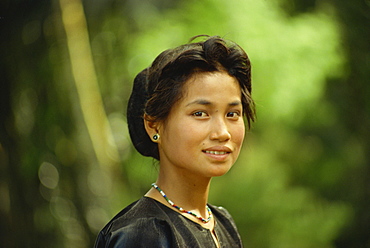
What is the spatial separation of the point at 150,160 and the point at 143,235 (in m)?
2.35

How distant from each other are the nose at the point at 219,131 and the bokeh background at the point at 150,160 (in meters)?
2.39

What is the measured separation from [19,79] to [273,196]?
222 cm

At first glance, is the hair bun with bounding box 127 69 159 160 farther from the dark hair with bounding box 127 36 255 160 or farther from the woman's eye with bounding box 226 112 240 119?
the woman's eye with bounding box 226 112 240 119

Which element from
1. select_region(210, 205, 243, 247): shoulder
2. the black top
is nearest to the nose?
the black top

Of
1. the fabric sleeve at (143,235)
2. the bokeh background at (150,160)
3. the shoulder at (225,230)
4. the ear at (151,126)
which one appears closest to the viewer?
the fabric sleeve at (143,235)

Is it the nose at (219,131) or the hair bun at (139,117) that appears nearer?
the nose at (219,131)

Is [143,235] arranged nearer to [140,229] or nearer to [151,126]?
[140,229]

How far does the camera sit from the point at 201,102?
1.56 meters

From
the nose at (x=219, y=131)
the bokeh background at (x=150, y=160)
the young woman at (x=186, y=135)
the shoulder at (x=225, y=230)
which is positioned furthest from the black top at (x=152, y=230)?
the bokeh background at (x=150, y=160)

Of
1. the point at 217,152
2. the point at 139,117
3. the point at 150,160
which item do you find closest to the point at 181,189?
the point at 217,152

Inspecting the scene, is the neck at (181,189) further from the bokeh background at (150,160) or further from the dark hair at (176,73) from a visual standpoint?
the bokeh background at (150,160)

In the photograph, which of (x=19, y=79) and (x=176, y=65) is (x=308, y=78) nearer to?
(x=19, y=79)

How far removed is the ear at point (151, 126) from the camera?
1671 mm

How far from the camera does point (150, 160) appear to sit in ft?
12.5
